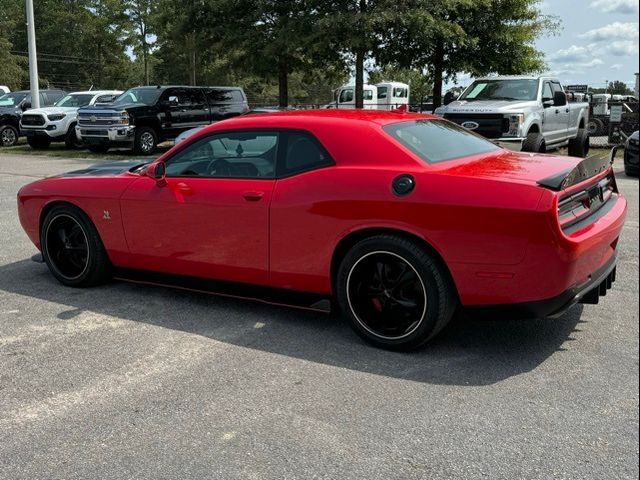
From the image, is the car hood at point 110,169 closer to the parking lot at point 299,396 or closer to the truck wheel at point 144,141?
the parking lot at point 299,396

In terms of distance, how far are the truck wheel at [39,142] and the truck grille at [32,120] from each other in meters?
0.48

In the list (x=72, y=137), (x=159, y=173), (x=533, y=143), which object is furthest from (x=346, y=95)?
(x=159, y=173)

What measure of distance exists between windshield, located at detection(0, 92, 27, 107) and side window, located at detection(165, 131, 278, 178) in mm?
22733

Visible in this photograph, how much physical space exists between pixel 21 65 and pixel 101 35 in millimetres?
14019

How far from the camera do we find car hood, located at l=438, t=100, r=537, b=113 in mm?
12523

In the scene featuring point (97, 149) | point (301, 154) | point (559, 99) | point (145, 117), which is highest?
point (559, 99)

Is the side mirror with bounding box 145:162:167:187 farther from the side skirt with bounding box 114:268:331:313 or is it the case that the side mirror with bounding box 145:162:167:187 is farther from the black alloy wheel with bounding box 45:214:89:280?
the black alloy wheel with bounding box 45:214:89:280

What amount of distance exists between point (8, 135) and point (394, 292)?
2331cm

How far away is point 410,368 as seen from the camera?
147 inches

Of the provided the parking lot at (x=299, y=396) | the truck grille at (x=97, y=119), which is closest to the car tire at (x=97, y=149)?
the truck grille at (x=97, y=119)

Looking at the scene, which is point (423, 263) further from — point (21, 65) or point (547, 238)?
point (21, 65)

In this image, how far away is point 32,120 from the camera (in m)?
21.5

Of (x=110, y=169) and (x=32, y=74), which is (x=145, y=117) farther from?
(x=110, y=169)

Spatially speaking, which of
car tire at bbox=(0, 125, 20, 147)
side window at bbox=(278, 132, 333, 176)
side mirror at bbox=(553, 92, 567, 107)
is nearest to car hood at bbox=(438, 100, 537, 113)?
side mirror at bbox=(553, 92, 567, 107)
